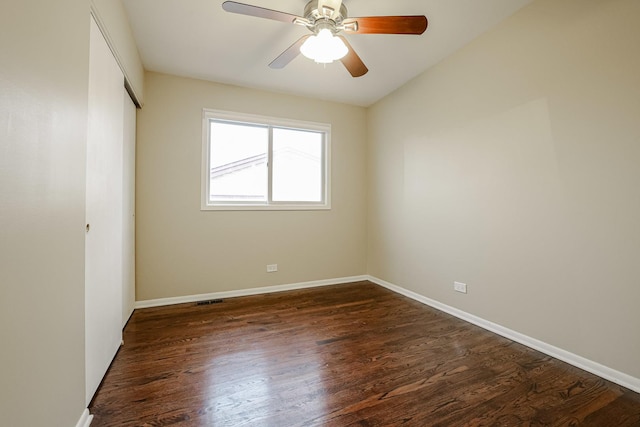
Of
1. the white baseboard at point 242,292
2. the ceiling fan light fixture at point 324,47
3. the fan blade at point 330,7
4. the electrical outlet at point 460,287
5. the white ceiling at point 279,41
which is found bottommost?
the white baseboard at point 242,292

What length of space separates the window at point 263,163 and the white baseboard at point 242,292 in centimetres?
107

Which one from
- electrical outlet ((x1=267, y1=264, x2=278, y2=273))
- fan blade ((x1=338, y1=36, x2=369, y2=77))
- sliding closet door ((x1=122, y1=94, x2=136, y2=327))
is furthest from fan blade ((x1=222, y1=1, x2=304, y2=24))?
electrical outlet ((x1=267, y1=264, x2=278, y2=273))

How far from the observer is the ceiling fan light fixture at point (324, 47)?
6.56ft

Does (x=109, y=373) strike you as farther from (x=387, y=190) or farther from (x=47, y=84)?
(x=387, y=190)

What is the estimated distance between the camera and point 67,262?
3.99 ft

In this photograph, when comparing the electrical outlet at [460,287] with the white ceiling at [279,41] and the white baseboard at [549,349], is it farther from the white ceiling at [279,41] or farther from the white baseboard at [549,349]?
the white ceiling at [279,41]

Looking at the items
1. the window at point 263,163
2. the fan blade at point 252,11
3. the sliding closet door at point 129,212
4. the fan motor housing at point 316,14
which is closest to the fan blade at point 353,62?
the fan motor housing at point 316,14

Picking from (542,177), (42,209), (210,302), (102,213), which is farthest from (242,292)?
(542,177)

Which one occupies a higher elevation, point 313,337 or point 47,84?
point 47,84

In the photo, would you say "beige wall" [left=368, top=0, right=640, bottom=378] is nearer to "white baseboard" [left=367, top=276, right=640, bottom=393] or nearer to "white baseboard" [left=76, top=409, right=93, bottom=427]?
"white baseboard" [left=367, top=276, right=640, bottom=393]

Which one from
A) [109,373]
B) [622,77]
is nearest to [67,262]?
[109,373]

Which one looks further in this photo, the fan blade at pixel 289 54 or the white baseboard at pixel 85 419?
the fan blade at pixel 289 54

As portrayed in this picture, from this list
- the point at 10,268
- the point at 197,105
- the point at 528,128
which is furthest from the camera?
the point at 197,105

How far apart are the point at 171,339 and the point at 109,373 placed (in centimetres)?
51
